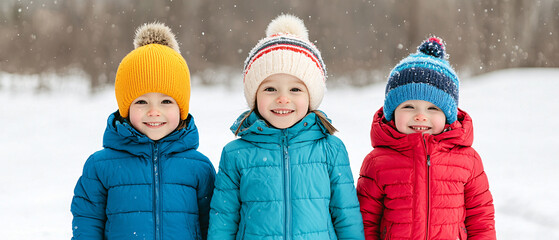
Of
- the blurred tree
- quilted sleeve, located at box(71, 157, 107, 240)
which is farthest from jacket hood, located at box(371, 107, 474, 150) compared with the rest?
the blurred tree

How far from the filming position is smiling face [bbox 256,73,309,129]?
2129 mm

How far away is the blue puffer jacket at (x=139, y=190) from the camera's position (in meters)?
2.12

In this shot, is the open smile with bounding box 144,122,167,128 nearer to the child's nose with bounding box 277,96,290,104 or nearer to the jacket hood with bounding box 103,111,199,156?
the jacket hood with bounding box 103,111,199,156

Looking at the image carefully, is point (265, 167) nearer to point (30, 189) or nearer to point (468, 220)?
point (468, 220)

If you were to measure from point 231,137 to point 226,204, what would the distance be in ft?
20.1

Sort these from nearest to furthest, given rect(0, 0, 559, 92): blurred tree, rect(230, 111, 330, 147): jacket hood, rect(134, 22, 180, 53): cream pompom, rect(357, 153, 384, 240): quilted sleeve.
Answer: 1. rect(230, 111, 330, 147): jacket hood
2. rect(357, 153, 384, 240): quilted sleeve
3. rect(134, 22, 180, 53): cream pompom
4. rect(0, 0, 559, 92): blurred tree

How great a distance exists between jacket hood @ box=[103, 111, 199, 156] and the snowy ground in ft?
7.92

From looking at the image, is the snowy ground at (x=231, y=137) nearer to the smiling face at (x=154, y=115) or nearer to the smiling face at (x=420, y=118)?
the smiling face at (x=420, y=118)

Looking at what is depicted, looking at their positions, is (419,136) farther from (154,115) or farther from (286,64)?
(154,115)

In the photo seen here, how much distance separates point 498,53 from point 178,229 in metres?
10.9

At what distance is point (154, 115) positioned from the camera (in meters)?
2.19

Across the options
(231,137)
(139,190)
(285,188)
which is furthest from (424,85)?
(231,137)

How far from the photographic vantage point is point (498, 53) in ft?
37.0

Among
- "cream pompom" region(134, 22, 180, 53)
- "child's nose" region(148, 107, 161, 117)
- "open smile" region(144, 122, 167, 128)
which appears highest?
"cream pompom" region(134, 22, 180, 53)
